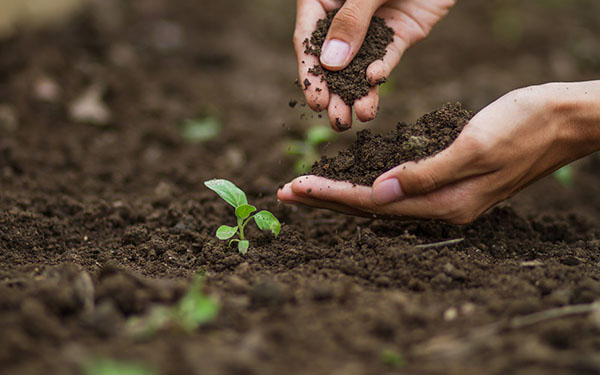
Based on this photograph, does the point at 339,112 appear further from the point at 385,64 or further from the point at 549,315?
the point at 549,315

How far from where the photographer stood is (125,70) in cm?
433

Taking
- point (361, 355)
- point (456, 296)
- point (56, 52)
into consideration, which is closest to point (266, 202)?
point (456, 296)

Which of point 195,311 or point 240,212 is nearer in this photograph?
point 195,311

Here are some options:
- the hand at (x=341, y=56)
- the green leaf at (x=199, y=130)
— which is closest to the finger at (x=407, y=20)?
the hand at (x=341, y=56)

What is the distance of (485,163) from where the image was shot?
1928 mm

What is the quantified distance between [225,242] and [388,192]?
2.43 ft

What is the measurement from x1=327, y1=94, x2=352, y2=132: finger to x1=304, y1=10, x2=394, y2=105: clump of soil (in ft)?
0.07

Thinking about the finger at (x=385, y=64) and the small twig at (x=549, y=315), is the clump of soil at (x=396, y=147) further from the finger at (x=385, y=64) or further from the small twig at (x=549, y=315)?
the small twig at (x=549, y=315)

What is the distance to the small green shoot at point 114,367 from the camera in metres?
1.19

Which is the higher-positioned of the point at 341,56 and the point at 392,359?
the point at 341,56

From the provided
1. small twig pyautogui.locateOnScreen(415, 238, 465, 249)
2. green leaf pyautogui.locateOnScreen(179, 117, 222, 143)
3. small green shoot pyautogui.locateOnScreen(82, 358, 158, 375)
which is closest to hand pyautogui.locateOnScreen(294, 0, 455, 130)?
small twig pyautogui.locateOnScreen(415, 238, 465, 249)

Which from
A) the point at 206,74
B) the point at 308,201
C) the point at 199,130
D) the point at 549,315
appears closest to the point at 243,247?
the point at 308,201

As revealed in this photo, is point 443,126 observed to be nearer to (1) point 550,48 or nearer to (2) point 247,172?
(2) point 247,172

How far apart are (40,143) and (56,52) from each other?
48.0 inches
